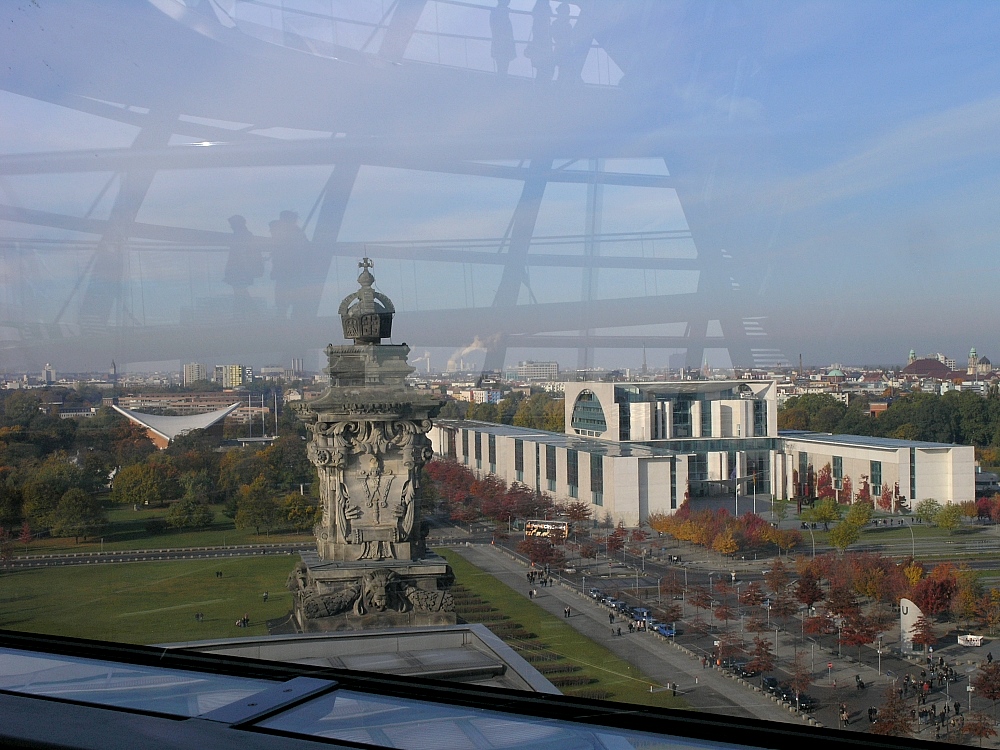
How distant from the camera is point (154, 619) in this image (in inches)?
167

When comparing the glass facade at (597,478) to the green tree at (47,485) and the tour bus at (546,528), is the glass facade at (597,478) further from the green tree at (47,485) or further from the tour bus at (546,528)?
the green tree at (47,485)

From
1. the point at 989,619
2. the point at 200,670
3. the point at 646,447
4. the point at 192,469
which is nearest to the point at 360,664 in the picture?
the point at 200,670

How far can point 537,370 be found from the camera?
4.95 metres

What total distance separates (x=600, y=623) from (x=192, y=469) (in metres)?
4.22

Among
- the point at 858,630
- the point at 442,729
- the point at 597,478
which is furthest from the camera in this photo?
the point at 597,478

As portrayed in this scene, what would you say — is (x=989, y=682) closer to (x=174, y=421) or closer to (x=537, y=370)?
(x=537, y=370)

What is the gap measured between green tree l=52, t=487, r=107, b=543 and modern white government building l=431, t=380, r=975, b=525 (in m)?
3.07

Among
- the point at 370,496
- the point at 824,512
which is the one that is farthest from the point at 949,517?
the point at 370,496

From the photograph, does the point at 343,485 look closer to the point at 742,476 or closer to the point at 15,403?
the point at 15,403

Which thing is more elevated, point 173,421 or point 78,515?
point 173,421

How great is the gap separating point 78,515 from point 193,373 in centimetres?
252

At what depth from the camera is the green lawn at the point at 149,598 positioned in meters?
3.98

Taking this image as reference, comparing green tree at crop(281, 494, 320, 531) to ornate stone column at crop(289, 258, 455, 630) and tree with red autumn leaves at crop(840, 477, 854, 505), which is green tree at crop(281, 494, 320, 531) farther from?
tree with red autumn leaves at crop(840, 477, 854, 505)

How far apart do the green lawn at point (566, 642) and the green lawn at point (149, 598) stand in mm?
1067
